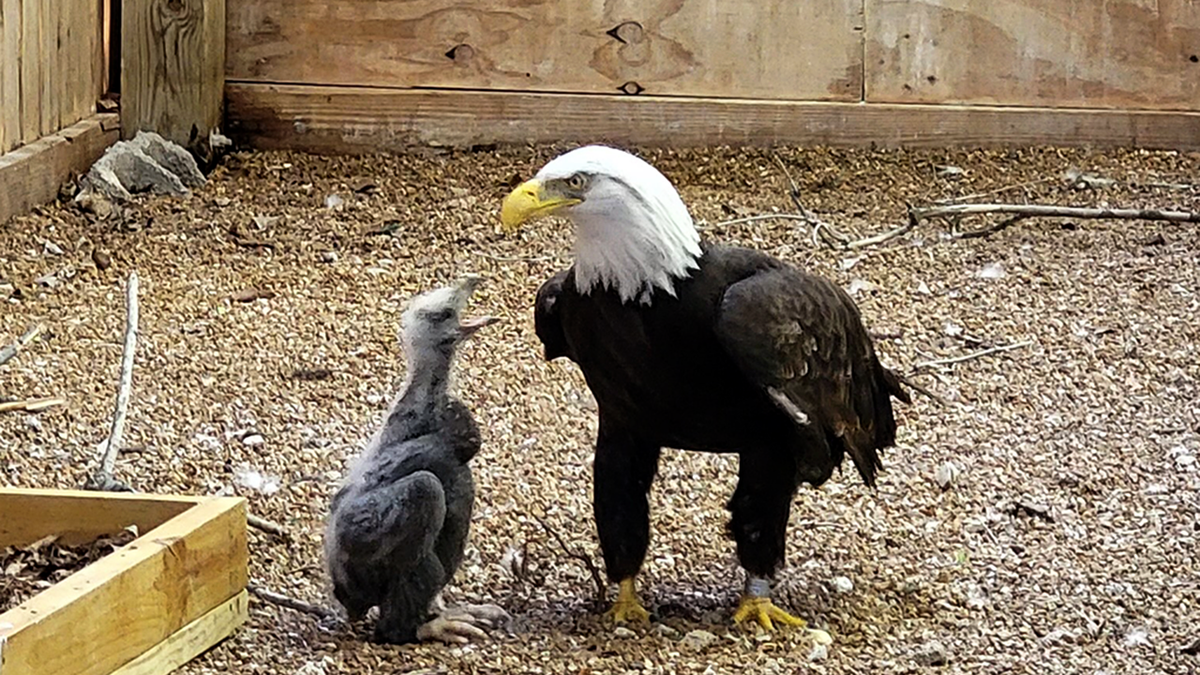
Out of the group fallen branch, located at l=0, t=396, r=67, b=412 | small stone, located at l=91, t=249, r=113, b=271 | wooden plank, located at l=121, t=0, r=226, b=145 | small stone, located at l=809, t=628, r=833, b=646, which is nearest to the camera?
small stone, located at l=809, t=628, r=833, b=646

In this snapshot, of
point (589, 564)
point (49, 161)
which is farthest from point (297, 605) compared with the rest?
point (49, 161)

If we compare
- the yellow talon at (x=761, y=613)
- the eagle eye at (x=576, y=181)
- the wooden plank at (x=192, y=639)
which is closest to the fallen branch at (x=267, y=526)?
the wooden plank at (x=192, y=639)

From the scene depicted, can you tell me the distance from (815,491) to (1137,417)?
0.97 meters

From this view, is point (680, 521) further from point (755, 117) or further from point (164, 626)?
point (755, 117)

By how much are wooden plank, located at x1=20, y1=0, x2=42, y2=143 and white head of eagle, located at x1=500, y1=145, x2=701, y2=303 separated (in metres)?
3.32

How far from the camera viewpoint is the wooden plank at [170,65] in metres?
6.74

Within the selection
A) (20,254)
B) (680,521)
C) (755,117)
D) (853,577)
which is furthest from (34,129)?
(853,577)

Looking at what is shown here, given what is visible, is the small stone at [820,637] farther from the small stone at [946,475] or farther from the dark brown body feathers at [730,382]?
the small stone at [946,475]

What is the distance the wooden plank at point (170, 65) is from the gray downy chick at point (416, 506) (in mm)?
3475

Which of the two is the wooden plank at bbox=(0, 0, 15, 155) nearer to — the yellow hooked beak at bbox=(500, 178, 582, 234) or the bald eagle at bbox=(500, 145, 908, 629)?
the bald eagle at bbox=(500, 145, 908, 629)

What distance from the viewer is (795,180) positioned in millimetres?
6738

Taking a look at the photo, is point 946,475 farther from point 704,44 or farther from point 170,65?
point 170,65

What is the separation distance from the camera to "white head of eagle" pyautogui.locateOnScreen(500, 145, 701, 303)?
335 cm

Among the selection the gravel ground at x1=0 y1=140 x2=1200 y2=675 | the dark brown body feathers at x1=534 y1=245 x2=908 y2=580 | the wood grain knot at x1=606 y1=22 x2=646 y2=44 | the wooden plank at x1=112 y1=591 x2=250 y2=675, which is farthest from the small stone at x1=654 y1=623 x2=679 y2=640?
the wood grain knot at x1=606 y1=22 x2=646 y2=44
